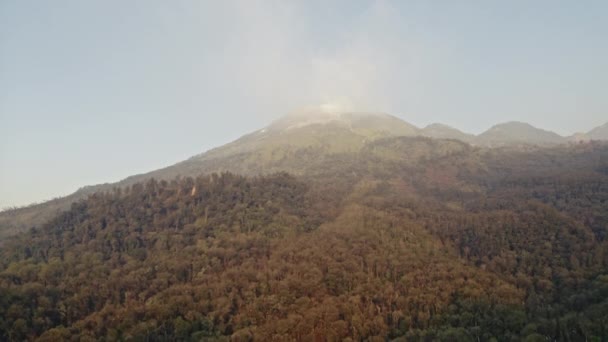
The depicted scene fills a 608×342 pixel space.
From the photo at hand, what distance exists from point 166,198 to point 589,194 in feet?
453

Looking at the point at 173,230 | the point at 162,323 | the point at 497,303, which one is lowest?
the point at 497,303

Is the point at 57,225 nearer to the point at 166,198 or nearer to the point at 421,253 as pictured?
the point at 166,198

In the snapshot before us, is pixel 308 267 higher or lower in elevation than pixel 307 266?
lower

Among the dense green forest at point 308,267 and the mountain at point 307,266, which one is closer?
the dense green forest at point 308,267

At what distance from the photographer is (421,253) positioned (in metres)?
124

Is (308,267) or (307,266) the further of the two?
(307,266)

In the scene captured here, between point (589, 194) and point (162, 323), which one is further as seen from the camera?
point (589, 194)

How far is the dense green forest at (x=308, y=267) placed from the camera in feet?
291

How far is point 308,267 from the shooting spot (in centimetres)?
11406

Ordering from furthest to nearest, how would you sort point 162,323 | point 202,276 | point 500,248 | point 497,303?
1. point 500,248
2. point 202,276
3. point 497,303
4. point 162,323

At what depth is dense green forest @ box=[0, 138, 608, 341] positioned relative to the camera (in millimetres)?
88625

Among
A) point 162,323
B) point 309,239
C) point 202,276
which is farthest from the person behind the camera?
point 309,239

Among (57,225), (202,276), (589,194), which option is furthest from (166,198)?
(589,194)

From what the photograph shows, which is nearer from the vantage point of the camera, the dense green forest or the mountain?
the dense green forest
